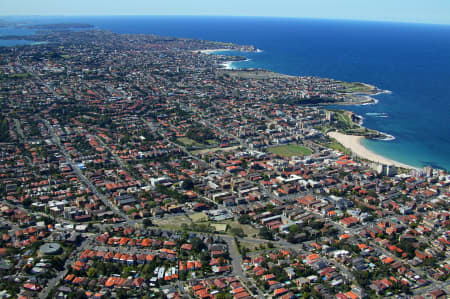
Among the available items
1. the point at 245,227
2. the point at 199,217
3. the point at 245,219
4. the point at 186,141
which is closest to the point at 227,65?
the point at 186,141

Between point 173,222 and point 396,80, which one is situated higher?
point 396,80

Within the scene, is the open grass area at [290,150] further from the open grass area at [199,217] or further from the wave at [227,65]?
Answer: the wave at [227,65]

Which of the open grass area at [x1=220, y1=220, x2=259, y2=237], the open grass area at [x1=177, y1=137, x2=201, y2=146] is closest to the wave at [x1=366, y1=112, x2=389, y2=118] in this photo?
the open grass area at [x1=177, y1=137, x2=201, y2=146]

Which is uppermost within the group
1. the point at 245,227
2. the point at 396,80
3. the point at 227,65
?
the point at 227,65

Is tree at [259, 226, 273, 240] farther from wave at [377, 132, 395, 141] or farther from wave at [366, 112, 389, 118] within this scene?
wave at [366, 112, 389, 118]

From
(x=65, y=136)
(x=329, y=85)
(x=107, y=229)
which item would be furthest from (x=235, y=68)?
(x=107, y=229)

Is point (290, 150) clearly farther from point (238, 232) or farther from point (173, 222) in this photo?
point (173, 222)
